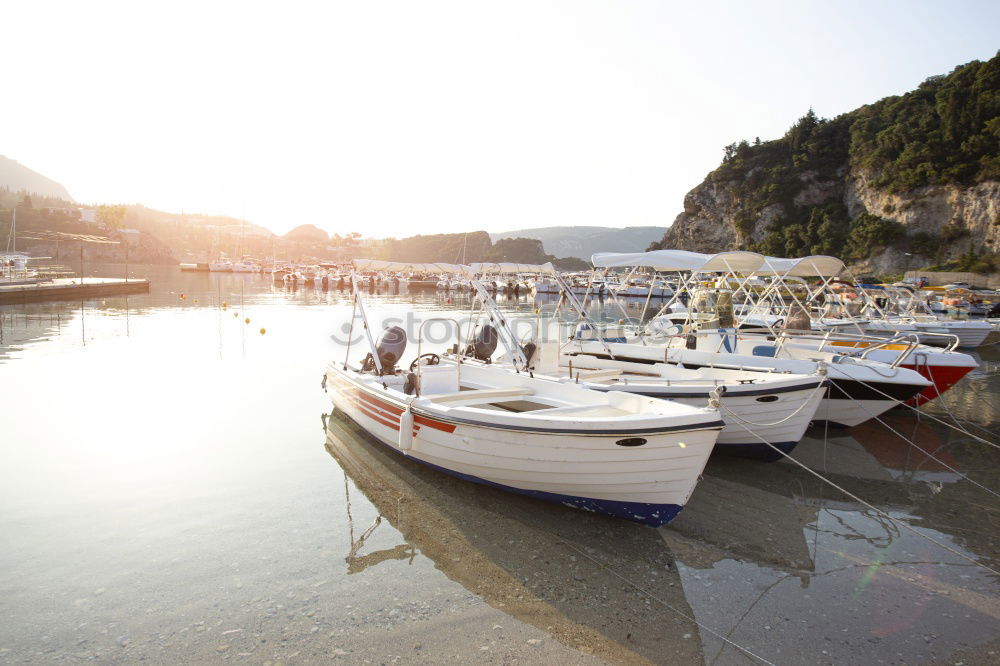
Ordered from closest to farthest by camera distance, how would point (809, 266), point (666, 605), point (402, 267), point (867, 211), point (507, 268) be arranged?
point (666, 605), point (402, 267), point (507, 268), point (809, 266), point (867, 211)

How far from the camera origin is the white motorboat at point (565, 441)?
553cm

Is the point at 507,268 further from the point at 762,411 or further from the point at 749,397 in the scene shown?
the point at 762,411

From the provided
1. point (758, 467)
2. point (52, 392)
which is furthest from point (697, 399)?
point (52, 392)

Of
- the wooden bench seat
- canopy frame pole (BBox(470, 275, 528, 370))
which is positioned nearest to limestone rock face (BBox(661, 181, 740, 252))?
canopy frame pole (BBox(470, 275, 528, 370))

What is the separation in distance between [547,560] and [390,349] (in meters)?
5.42

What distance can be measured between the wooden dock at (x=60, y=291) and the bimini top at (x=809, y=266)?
125 feet

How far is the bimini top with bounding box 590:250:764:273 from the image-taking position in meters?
12.7

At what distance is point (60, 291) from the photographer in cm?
3522

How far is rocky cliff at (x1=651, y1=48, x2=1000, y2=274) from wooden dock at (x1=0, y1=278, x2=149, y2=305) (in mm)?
68814

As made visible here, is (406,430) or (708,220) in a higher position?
(708,220)

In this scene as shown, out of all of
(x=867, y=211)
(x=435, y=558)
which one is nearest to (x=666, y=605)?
(x=435, y=558)

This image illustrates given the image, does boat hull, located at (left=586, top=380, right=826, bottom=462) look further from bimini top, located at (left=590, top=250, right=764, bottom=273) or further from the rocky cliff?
the rocky cliff

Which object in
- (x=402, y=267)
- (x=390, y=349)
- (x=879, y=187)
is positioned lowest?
(x=390, y=349)

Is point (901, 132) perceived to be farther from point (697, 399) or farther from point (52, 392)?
point (52, 392)
